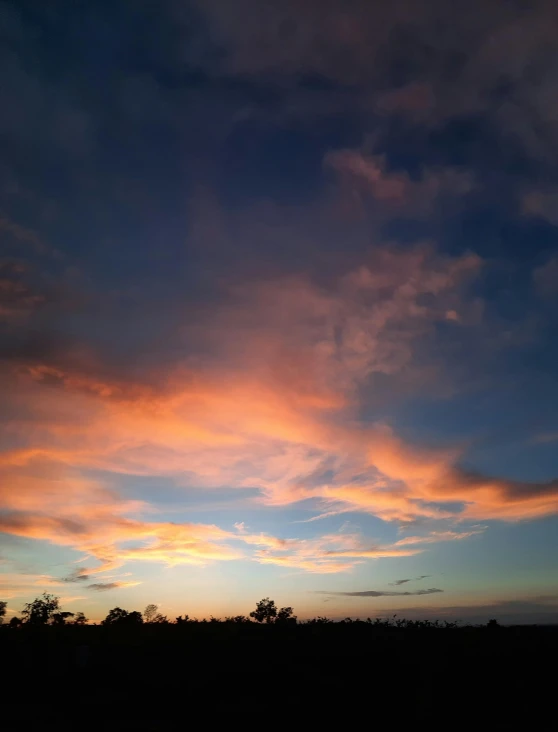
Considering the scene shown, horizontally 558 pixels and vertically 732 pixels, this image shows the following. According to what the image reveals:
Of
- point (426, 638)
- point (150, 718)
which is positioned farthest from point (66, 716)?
point (426, 638)

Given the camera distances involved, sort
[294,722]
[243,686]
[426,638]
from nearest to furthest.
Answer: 1. [294,722]
2. [243,686]
3. [426,638]

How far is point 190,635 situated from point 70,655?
10420mm

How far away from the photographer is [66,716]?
24.9m

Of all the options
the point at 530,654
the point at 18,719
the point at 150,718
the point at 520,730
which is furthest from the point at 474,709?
the point at 18,719

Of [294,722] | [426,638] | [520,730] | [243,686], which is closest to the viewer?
[520,730]

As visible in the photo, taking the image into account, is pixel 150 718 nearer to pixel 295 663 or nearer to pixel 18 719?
pixel 18 719

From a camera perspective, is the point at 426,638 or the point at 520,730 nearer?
the point at 520,730

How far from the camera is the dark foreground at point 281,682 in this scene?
23469mm

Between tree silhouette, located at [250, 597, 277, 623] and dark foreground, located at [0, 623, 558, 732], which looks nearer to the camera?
dark foreground, located at [0, 623, 558, 732]

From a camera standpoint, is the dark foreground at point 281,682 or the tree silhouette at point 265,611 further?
the tree silhouette at point 265,611

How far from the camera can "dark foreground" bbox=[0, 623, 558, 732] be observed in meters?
23.5

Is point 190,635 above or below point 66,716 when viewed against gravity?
above

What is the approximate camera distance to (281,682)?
1109 inches

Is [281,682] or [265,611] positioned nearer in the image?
[281,682]
